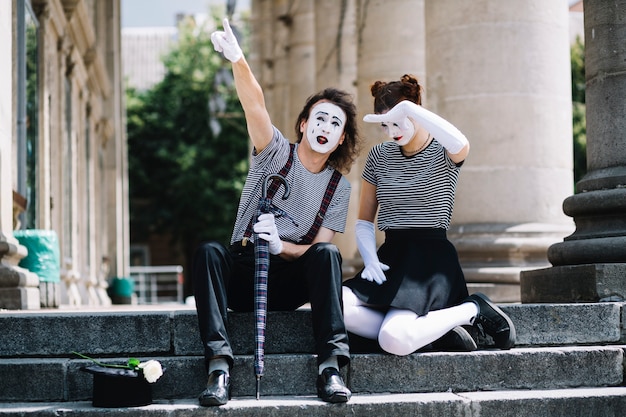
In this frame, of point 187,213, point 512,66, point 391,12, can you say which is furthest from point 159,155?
point 512,66

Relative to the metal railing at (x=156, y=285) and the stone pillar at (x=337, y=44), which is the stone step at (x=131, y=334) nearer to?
the stone pillar at (x=337, y=44)

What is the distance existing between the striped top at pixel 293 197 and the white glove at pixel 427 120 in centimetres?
53

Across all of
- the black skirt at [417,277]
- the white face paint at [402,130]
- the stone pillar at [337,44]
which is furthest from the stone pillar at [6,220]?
the stone pillar at [337,44]

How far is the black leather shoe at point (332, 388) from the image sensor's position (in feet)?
18.6

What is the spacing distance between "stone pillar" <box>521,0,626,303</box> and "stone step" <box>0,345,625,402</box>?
110 centimetres

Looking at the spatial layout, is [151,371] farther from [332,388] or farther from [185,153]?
[185,153]

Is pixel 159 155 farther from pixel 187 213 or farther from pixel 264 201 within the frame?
pixel 264 201

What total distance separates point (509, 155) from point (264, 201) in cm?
418

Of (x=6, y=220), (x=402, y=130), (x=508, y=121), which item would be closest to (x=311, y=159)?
(x=402, y=130)

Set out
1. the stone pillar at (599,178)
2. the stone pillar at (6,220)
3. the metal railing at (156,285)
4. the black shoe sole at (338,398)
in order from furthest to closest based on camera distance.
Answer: the metal railing at (156,285)
the stone pillar at (6,220)
the stone pillar at (599,178)
the black shoe sole at (338,398)

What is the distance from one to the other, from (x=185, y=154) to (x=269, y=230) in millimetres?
38177

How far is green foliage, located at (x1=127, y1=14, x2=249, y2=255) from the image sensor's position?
142ft

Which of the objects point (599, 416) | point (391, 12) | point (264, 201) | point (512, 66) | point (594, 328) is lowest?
point (599, 416)

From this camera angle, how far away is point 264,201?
6285mm
